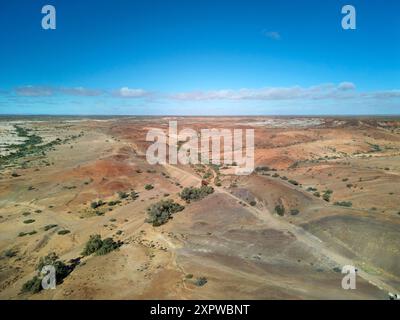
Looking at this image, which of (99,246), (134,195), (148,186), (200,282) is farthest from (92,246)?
(148,186)

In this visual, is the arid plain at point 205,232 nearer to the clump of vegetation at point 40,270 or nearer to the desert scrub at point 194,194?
the clump of vegetation at point 40,270

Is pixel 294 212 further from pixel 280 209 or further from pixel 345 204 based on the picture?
pixel 345 204

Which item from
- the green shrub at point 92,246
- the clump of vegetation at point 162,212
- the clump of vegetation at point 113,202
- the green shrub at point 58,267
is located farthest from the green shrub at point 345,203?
the green shrub at point 58,267

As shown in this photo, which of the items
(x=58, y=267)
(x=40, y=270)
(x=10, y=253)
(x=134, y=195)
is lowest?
(x=10, y=253)

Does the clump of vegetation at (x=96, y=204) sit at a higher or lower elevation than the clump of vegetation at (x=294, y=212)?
lower
